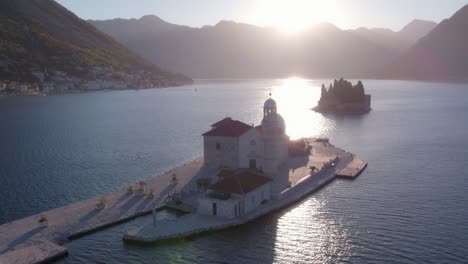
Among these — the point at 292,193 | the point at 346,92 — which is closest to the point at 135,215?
the point at 292,193

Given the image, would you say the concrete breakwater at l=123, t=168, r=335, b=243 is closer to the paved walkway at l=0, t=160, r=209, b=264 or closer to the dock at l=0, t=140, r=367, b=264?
the dock at l=0, t=140, r=367, b=264

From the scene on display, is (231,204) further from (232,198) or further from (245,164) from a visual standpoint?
(245,164)

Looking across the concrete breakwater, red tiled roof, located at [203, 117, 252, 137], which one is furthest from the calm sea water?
red tiled roof, located at [203, 117, 252, 137]

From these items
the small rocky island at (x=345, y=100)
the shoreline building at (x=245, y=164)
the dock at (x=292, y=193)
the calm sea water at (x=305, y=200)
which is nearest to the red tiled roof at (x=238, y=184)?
the shoreline building at (x=245, y=164)

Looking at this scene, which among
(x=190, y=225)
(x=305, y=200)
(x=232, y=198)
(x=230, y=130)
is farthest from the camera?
(x=230, y=130)

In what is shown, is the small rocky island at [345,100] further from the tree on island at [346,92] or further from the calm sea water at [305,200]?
the calm sea water at [305,200]
